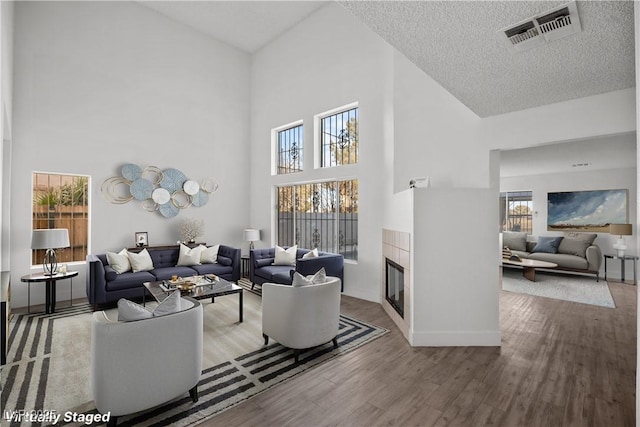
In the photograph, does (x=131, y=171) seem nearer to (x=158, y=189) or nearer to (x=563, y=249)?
(x=158, y=189)

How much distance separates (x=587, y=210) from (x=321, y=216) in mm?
6623

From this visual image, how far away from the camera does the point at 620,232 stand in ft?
21.1

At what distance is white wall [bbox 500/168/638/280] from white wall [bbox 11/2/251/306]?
7.70 metres

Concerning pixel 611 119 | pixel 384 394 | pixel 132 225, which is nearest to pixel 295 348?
pixel 384 394

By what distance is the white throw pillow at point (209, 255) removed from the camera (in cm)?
584

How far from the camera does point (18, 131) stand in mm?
4617

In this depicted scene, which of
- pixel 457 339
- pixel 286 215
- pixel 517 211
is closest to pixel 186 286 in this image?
pixel 286 215

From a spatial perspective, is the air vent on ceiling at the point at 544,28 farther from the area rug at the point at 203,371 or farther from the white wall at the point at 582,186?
the white wall at the point at 582,186

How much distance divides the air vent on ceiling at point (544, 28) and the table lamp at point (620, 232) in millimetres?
6588

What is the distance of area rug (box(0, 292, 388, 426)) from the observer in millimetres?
2238

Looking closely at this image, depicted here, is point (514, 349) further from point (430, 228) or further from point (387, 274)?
point (387, 274)

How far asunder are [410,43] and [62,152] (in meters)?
5.60

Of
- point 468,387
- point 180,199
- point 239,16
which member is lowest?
point 468,387

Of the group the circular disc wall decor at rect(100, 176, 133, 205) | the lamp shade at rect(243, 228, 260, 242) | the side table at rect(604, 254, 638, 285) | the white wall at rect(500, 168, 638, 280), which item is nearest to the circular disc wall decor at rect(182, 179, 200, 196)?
the circular disc wall decor at rect(100, 176, 133, 205)
